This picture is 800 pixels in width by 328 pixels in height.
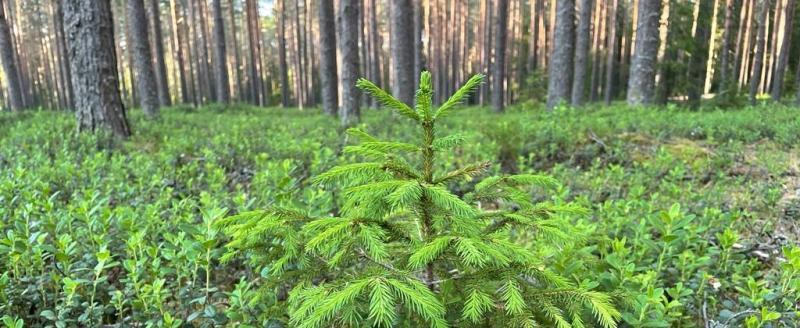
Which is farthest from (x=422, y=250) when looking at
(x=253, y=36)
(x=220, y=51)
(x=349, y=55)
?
(x=253, y=36)

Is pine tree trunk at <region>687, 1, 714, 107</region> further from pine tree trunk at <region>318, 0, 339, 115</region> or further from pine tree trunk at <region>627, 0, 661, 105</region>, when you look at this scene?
pine tree trunk at <region>318, 0, 339, 115</region>

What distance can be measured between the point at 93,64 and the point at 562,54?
10.7m

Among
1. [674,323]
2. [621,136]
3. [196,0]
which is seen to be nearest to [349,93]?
[621,136]

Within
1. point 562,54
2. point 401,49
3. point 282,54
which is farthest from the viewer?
point 282,54

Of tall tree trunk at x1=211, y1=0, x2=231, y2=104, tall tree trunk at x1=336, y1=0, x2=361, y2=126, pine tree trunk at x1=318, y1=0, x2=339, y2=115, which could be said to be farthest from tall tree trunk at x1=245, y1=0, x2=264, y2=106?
tall tree trunk at x1=336, y1=0, x2=361, y2=126

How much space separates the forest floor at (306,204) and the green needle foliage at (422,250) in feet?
1.48

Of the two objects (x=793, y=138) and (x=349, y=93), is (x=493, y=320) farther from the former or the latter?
(x=349, y=93)

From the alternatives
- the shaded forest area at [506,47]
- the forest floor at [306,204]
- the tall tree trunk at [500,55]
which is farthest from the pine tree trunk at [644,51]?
the tall tree trunk at [500,55]

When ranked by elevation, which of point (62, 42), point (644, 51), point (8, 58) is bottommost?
point (644, 51)

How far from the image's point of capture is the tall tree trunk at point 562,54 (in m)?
12.2

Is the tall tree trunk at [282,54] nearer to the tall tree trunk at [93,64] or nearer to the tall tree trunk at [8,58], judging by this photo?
the tall tree trunk at [8,58]

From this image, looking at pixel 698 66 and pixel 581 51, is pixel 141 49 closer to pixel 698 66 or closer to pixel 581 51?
pixel 581 51

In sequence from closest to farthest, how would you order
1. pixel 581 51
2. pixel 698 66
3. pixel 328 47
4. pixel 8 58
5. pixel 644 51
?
pixel 644 51
pixel 328 47
pixel 698 66
pixel 8 58
pixel 581 51

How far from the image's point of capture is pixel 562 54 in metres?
12.4
